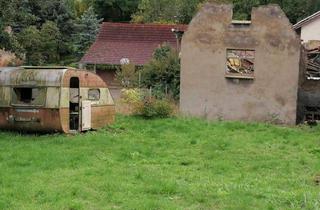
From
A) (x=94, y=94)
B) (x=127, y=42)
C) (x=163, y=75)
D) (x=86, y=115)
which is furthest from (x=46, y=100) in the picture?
(x=127, y=42)

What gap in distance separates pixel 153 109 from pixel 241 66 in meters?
6.18

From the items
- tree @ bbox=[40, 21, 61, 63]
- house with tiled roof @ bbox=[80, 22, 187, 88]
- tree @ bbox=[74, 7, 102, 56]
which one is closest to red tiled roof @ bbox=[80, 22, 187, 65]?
house with tiled roof @ bbox=[80, 22, 187, 88]

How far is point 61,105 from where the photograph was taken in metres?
16.3

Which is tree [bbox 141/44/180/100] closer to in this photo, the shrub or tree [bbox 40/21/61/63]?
the shrub

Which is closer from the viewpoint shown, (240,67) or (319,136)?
(319,136)

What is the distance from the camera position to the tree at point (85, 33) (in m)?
58.2

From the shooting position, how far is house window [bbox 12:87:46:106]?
16.5 m

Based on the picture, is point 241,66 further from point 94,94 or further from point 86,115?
point 86,115

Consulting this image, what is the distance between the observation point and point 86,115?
57.9 feet

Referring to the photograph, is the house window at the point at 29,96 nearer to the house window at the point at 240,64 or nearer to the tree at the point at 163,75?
the house window at the point at 240,64

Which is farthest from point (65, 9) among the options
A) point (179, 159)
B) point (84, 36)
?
point (179, 159)

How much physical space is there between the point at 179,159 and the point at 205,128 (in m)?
5.70

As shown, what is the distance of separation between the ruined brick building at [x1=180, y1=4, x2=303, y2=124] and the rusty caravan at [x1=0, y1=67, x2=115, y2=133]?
27.8 ft

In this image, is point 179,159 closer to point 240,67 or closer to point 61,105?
point 61,105
